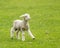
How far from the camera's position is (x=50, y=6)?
31938 millimetres

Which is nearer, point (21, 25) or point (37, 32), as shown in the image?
point (21, 25)

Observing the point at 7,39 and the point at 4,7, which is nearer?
the point at 7,39

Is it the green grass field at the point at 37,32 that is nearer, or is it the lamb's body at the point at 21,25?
the green grass field at the point at 37,32

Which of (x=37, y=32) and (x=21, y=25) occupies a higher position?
(x=21, y=25)

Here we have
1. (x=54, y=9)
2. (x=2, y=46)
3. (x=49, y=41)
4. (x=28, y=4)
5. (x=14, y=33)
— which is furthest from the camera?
(x=28, y=4)

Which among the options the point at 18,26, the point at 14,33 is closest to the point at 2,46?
the point at 18,26

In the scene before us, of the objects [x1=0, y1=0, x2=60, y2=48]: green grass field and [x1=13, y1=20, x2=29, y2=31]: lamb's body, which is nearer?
[x1=0, y1=0, x2=60, y2=48]: green grass field

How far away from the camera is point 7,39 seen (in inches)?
563

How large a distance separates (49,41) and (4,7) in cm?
1852

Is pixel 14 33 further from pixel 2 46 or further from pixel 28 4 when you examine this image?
pixel 28 4

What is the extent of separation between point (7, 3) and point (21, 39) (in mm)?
20610

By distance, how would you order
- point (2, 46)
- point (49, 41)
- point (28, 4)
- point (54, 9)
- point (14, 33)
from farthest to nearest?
1. point (28, 4)
2. point (54, 9)
3. point (14, 33)
4. point (49, 41)
5. point (2, 46)

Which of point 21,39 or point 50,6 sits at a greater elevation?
point 50,6

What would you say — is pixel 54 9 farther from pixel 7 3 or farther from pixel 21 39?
pixel 21 39
